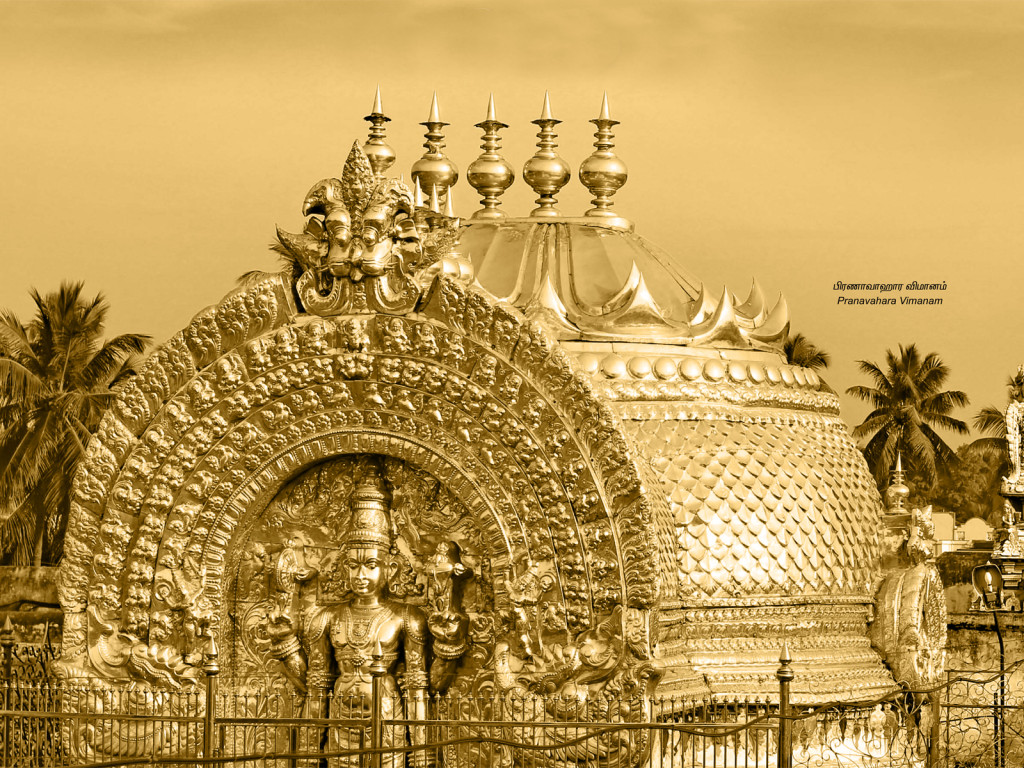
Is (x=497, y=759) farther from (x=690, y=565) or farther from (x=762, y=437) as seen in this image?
(x=762, y=437)

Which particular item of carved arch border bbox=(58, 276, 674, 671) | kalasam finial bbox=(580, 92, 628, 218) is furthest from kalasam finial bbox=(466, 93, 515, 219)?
carved arch border bbox=(58, 276, 674, 671)

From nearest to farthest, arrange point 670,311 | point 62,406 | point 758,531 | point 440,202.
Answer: point 758,531, point 670,311, point 440,202, point 62,406

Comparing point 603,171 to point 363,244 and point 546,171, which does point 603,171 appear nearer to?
point 546,171

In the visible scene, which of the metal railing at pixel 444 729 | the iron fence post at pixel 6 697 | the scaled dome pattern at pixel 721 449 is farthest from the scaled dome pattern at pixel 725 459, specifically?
the iron fence post at pixel 6 697

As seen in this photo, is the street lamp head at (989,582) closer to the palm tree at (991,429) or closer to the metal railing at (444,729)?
the metal railing at (444,729)

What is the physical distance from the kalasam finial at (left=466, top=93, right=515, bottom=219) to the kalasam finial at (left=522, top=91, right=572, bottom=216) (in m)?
0.21

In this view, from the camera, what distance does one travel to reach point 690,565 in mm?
10359

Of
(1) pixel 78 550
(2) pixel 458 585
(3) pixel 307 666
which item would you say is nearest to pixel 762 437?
(2) pixel 458 585

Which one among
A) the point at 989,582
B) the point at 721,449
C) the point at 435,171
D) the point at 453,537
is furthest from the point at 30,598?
the point at 989,582

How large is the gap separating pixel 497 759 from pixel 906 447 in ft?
65.6

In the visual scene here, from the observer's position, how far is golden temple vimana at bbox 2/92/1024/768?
959 cm

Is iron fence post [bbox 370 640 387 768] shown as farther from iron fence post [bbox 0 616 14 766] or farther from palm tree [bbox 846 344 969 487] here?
palm tree [bbox 846 344 969 487]

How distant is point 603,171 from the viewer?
11.7m

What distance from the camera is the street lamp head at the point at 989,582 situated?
13.9 m
